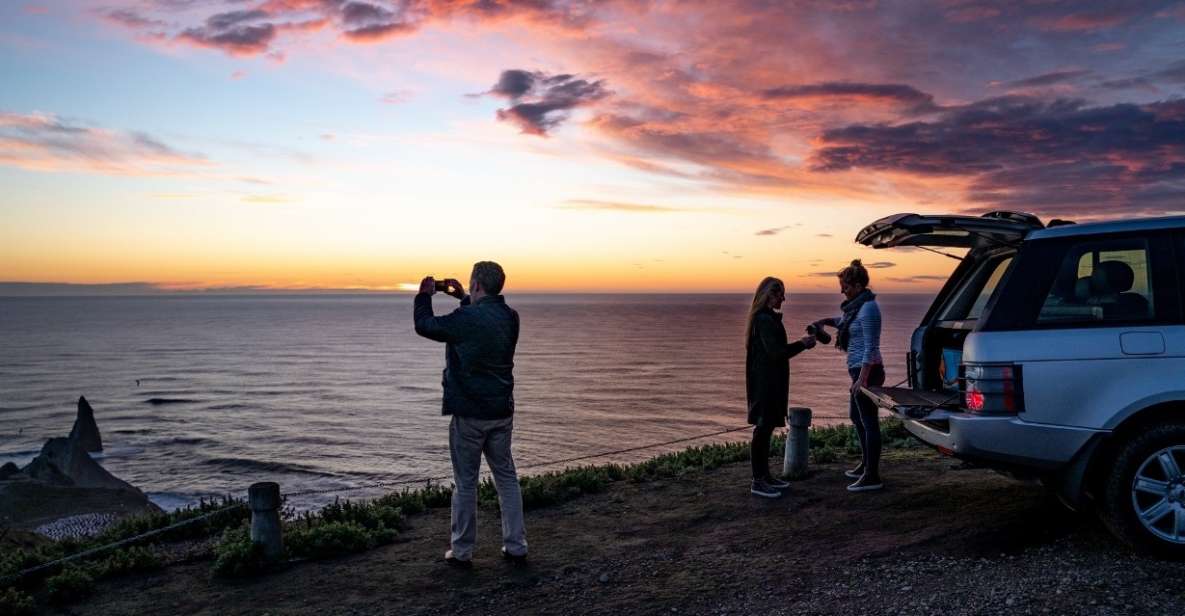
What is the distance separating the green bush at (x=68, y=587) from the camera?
691 centimetres

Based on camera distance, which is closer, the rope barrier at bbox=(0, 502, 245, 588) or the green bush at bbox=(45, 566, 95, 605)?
the green bush at bbox=(45, 566, 95, 605)

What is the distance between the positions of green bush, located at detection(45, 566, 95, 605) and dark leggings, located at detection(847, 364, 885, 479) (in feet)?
23.7

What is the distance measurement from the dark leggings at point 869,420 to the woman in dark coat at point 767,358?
68cm

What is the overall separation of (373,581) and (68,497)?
1886 cm

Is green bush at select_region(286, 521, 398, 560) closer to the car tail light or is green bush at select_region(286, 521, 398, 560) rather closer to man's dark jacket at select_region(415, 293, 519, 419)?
man's dark jacket at select_region(415, 293, 519, 419)

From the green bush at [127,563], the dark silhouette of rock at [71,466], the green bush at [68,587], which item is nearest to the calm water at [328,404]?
the dark silhouette of rock at [71,466]

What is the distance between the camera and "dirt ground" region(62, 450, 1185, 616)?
552 cm

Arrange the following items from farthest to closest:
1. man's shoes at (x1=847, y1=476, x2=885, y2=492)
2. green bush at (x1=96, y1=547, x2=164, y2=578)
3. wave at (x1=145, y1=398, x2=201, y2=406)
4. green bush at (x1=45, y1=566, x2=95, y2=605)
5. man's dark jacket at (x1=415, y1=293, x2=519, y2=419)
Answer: wave at (x1=145, y1=398, x2=201, y2=406) < man's shoes at (x1=847, y1=476, x2=885, y2=492) < green bush at (x1=96, y1=547, x2=164, y2=578) < green bush at (x1=45, y1=566, x2=95, y2=605) < man's dark jacket at (x1=415, y1=293, x2=519, y2=419)

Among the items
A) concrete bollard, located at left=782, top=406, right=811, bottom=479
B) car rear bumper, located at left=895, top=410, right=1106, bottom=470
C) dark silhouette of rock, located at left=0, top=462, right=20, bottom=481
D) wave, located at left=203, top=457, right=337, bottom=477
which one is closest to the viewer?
car rear bumper, located at left=895, top=410, right=1106, bottom=470

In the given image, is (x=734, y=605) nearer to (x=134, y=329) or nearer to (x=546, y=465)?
(x=546, y=465)

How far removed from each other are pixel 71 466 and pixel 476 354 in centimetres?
2277

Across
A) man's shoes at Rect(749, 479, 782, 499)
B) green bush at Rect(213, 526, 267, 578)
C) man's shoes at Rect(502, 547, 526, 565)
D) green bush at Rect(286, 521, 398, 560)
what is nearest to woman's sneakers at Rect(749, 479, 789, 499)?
man's shoes at Rect(749, 479, 782, 499)

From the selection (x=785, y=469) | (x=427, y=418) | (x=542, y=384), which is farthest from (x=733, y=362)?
(x=785, y=469)

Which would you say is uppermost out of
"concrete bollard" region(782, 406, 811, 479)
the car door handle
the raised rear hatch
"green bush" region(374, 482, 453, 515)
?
the raised rear hatch
